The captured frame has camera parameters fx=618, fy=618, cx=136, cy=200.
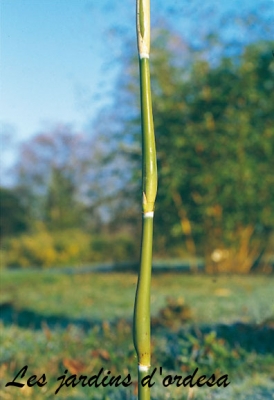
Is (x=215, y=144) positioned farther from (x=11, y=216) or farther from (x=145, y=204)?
(x=11, y=216)

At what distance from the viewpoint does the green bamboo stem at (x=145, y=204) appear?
1448mm

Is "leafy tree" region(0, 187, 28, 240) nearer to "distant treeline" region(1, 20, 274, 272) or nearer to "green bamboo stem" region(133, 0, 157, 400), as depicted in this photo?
"distant treeline" region(1, 20, 274, 272)

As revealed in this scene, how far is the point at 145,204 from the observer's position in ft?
4.88

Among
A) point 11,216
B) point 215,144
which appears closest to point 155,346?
point 215,144

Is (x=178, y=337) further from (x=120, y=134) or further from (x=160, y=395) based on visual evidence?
(x=120, y=134)

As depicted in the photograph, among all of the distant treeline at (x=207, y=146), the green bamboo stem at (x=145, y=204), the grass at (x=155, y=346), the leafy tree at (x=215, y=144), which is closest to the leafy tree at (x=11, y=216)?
the distant treeline at (x=207, y=146)

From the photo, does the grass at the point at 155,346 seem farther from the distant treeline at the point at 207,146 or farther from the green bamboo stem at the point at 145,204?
the distant treeline at the point at 207,146

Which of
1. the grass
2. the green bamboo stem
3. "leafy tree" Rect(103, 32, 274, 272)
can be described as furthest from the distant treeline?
the green bamboo stem

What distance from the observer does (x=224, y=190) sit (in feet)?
34.0

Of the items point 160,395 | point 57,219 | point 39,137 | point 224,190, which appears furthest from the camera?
point 39,137

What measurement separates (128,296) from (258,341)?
14.7ft

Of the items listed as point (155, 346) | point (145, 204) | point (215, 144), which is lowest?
point (145, 204)

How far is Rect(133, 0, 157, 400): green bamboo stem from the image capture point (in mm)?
1448

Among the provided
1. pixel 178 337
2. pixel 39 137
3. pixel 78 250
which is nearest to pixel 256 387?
pixel 178 337
